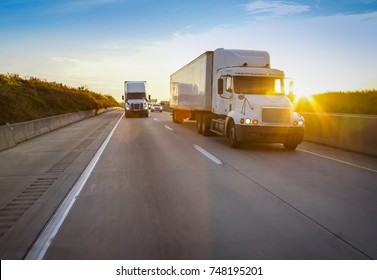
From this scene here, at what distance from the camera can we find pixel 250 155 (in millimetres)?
11867

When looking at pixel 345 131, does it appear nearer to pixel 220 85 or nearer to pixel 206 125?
pixel 220 85

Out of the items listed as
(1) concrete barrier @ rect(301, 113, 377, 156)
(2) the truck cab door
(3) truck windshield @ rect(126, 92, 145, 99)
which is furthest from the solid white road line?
(3) truck windshield @ rect(126, 92, 145, 99)

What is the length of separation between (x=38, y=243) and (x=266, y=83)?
37.8 feet

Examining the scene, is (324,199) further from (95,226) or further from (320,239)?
(95,226)

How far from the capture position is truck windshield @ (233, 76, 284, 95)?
46.5ft

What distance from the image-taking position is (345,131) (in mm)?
14430

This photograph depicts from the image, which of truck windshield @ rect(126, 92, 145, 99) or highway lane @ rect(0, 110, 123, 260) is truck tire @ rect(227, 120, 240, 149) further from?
truck windshield @ rect(126, 92, 145, 99)

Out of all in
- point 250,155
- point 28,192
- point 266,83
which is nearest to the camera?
point 28,192

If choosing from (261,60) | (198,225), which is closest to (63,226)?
(198,225)

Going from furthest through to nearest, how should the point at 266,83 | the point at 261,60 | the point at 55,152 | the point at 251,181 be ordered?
the point at 261,60
the point at 266,83
the point at 55,152
the point at 251,181

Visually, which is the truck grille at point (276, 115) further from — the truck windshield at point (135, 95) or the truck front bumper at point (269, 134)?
the truck windshield at point (135, 95)

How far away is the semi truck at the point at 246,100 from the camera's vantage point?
12.8 m

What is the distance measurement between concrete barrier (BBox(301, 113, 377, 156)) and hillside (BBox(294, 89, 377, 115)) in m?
36.3

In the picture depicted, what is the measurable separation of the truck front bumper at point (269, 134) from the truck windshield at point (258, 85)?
1.94 meters
